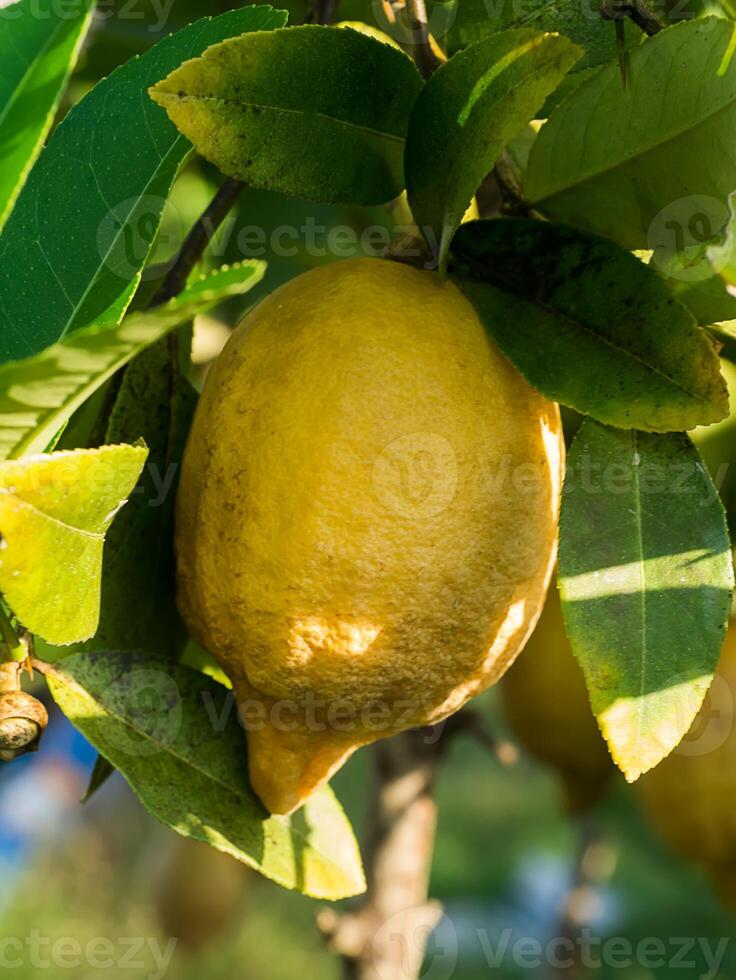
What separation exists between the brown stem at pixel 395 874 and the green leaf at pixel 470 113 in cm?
65

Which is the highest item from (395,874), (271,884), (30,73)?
(30,73)

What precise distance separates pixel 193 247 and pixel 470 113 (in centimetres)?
22

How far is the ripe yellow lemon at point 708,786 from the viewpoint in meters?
0.96

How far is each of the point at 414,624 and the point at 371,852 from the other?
2.28 ft

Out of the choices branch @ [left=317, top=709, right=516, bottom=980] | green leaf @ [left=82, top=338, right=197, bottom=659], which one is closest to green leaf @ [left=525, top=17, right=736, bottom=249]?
green leaf @ [left=82, top=338, right=197, bottom=659]

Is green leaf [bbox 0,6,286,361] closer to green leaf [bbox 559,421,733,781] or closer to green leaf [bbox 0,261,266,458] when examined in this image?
green leaf [bbox 0,261,266,458]

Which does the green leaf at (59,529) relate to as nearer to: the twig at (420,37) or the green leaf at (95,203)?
the green leaf at (95,203)

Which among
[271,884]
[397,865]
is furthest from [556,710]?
[271,884]

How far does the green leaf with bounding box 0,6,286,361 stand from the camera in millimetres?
549

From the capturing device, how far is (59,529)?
1.48 ft

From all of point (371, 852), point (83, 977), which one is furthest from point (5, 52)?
point (83, 977)

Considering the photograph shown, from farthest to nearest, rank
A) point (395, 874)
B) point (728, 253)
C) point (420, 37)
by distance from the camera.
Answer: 1. point (395, 874)
2. point (420, 37)
3. point (728, 253)

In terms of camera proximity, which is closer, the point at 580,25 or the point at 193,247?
the point at 580,25

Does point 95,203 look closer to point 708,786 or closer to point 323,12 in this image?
point 323,12
